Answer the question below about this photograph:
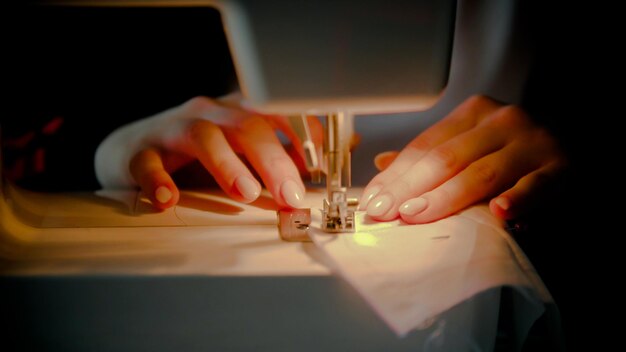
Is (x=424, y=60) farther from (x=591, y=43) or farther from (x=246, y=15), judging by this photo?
A: (x=591, y=43)

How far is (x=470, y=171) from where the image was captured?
718mm

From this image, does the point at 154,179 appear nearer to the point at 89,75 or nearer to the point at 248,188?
the point at 248,188

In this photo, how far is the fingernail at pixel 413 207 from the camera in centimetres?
67

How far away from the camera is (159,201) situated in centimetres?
75

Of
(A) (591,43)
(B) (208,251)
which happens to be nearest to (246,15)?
(B) (208,251)

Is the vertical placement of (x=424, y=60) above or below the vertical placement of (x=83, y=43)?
above

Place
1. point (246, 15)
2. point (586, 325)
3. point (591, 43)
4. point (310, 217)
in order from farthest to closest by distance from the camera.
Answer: point (591, 43) → point (586, 325) → point (310, 217) → point (246, 15)

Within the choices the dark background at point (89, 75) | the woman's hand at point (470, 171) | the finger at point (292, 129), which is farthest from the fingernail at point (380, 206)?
the dark background at point (89, 75)

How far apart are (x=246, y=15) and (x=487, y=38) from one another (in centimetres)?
59

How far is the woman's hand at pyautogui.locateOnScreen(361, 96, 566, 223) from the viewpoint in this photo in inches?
26.8

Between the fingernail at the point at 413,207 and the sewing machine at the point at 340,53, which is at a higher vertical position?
the sewing machine at the point at 340,53

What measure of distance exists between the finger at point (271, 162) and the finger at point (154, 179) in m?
0.12

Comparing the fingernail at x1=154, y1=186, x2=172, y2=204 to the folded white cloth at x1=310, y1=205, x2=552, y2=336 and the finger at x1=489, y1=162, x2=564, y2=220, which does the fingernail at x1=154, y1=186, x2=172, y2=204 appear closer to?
the folded white cloth at x1=310, y1=205, x2=552, y2=336

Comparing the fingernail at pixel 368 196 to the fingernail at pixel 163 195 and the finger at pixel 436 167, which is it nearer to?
the finger at pixel 436 167
